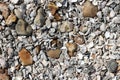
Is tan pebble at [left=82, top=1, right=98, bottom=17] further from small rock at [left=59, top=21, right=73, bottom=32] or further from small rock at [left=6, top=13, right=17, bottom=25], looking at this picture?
small rock at [left=6, top=13, right=17, bottom=25]

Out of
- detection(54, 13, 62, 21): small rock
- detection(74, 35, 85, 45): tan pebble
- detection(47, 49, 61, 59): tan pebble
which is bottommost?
detection(47, 49, 61, 59): tan pebble

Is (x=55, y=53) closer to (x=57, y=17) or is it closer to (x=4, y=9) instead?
(x=57, y=17)

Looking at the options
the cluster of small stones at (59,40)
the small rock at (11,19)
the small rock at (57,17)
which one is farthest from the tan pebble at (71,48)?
the small rock at (11,19)

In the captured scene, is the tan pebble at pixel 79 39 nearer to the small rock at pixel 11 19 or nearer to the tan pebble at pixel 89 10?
the tan pebble at pixel 89 10

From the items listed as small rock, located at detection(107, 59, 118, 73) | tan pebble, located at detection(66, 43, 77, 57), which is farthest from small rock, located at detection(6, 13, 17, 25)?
small rock, located at detection(107, 59, 118, 73)

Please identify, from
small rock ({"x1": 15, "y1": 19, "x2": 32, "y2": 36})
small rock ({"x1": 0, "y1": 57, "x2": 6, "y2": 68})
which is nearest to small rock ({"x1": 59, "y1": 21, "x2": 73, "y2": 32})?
small rock ({"x1": 15, "y1": 19, "x2": 32, "y2": 36})

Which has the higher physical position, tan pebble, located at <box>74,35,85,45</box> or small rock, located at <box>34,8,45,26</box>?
small rock, located at <box>34,8,45,26</box>

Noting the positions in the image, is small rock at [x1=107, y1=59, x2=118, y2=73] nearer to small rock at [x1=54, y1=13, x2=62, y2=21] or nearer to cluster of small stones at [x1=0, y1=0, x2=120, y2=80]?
cluster of small stones at [x1=0, y1=0, x2=120, y2=80]
